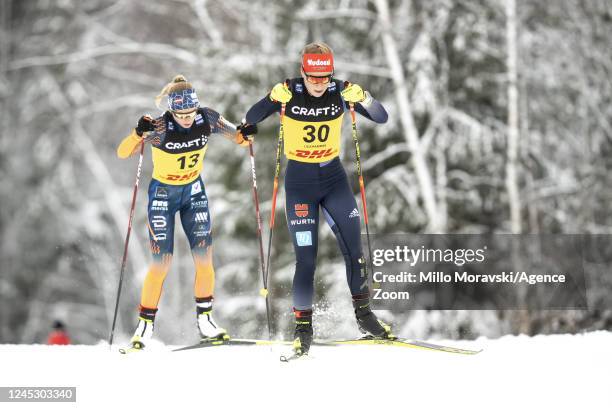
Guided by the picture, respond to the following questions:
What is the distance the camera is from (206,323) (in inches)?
264

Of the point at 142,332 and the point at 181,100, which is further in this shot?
the point at 142,332

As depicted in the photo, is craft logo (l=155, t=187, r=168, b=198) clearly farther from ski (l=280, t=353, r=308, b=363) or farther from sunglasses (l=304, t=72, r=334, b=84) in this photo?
ski (l=280, t=353, r=308, b=363)

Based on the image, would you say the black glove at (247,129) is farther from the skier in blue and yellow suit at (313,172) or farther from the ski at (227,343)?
the ski at (227,343)

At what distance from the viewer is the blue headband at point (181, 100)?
6250 mm

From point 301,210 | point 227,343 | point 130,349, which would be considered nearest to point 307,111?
point 301,210

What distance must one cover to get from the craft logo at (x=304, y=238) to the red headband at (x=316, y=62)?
3.74 feet

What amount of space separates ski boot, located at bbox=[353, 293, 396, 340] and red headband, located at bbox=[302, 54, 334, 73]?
166 centimetres

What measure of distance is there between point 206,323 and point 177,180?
46.1 inches

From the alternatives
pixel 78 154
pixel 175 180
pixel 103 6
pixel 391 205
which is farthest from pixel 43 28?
pixel 175 180

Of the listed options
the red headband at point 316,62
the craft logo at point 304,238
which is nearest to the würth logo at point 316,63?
the red headband at point 316,62

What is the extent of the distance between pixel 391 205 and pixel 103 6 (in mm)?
9367

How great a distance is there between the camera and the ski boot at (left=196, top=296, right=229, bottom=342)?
668cm

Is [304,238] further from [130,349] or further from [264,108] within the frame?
[130,349]

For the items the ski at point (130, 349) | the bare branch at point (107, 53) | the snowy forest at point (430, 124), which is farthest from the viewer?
the bare branch at point (107, 53)
